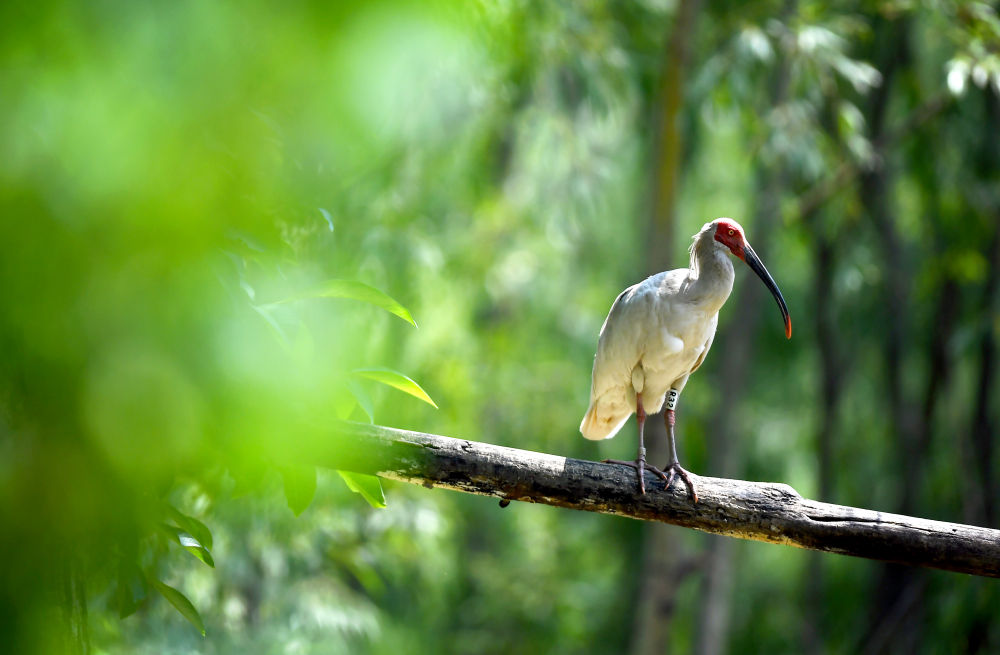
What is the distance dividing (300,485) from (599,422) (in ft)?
6.43

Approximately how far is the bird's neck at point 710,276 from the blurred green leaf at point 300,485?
1.61 meters

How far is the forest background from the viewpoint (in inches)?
20.9

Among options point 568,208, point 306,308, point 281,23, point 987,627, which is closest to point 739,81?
point 568,208

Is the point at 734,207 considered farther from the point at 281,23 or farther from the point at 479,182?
the point at 281,23

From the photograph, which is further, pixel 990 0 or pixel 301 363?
pixel 990 0

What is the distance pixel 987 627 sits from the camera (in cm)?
568

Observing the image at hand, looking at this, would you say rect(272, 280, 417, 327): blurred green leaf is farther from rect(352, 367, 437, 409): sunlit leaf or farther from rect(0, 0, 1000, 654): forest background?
rect(352, 367, 437, 409): sunlit leaf

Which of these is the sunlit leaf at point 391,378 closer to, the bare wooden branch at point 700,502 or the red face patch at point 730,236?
the bare wooden branch at point 700,502

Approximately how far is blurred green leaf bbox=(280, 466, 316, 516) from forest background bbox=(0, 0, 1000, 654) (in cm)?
1

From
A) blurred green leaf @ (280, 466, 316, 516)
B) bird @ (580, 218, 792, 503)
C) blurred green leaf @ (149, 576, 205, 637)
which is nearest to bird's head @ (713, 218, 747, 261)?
bird @ (580, 218, 792, 503)

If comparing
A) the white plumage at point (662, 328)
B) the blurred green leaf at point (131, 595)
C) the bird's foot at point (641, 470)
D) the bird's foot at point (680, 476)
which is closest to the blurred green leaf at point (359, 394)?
the blurred green leaf at point (131, 595)

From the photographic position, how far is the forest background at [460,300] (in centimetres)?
53

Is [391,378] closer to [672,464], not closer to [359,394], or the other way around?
[359,394]

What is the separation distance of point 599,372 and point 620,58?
122 inches
